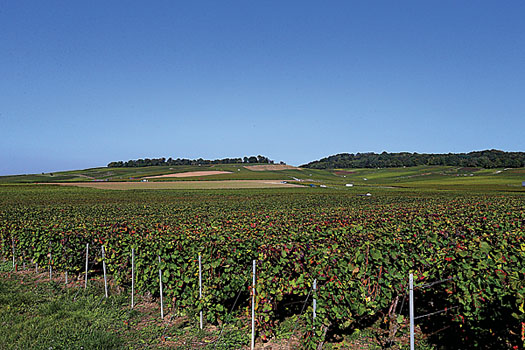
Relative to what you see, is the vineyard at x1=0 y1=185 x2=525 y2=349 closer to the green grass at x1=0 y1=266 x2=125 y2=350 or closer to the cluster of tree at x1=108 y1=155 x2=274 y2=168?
the green grass at x1=0 y1=266 x2=125 y2=350

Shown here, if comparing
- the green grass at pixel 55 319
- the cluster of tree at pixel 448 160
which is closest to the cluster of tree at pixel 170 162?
the cluster of tree at pixel 448 160

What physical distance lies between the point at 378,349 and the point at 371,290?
3.42 feet

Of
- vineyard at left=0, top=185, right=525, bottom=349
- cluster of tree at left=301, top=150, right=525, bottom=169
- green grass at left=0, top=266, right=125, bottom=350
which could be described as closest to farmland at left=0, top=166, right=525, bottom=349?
vineyard at left=0, top=185, right=525, bottom=349

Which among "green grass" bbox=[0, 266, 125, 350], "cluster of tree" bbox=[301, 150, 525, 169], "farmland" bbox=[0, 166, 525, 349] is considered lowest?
"green grass" bbox=[0, 266, 125, 350]

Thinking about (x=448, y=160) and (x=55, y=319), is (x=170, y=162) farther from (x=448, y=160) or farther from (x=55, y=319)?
(x=55, y=319)

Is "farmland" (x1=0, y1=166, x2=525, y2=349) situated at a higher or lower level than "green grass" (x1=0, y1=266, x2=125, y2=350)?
higher

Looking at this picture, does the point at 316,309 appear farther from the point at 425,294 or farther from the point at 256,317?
the point at 425,294

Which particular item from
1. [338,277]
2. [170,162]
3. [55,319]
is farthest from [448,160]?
[55,319]

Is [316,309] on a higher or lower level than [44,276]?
higher

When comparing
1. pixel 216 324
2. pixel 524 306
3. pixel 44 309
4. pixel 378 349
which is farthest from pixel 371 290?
pixel 44 309

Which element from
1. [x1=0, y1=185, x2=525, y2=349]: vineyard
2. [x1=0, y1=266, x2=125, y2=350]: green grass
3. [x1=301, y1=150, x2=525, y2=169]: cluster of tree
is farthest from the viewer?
[x1=301, y1=150, x2=525, y2=169]: cluster of tree

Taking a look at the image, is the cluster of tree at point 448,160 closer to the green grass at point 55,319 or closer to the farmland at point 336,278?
the farmland at point 336,278

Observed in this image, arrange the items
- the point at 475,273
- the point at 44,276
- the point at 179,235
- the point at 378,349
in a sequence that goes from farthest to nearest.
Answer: the point at 44,276, the point at 179,235, the point at 378,349, the point at 475,273

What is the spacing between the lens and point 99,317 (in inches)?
322
